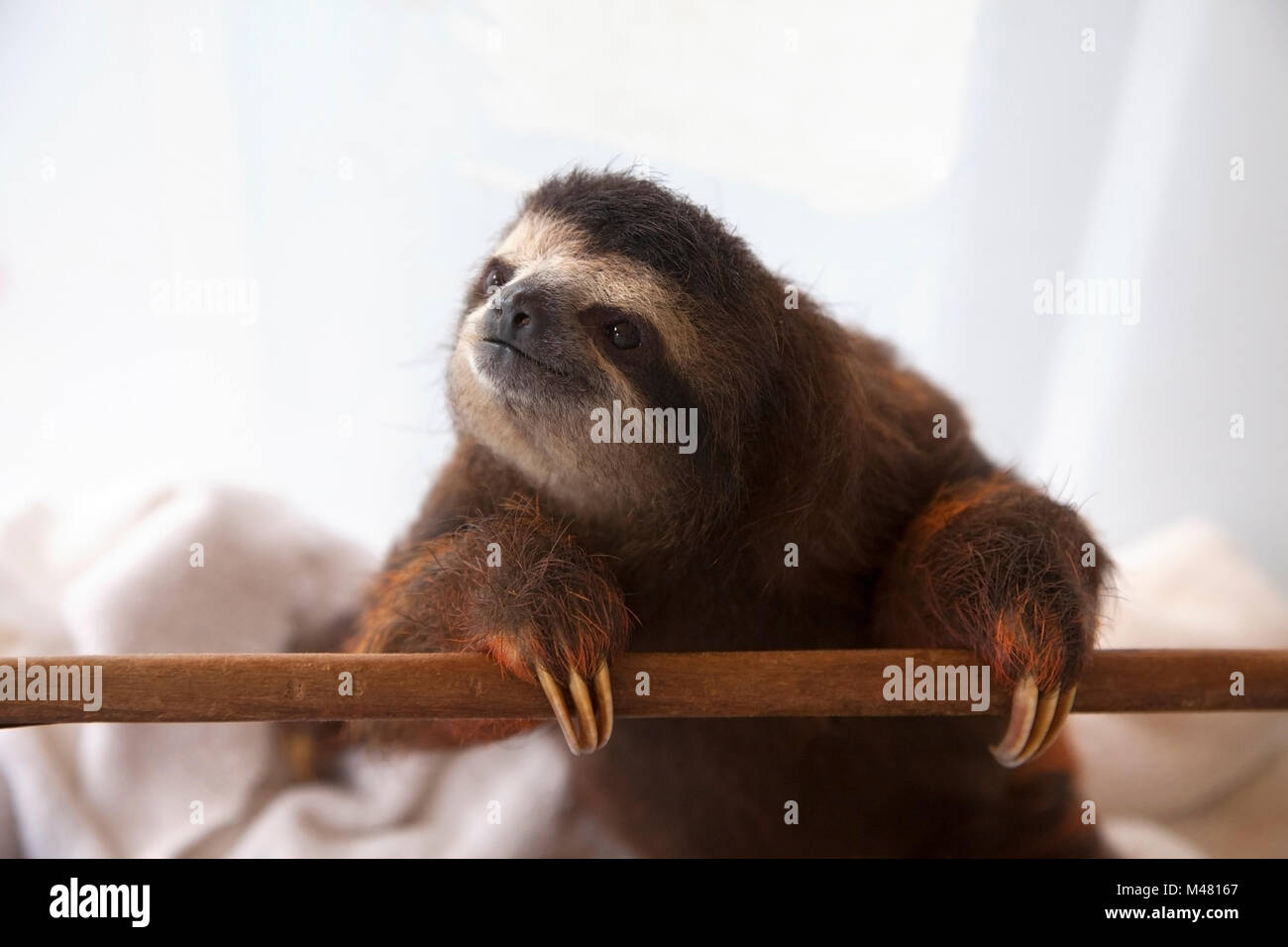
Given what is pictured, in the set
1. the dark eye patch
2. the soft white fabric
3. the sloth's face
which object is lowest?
the soft white fabric

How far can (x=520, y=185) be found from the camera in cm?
227

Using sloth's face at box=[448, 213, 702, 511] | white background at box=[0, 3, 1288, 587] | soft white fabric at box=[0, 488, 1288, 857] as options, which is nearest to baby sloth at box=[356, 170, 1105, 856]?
sloth's face at box=[448, 213, 702, 511]

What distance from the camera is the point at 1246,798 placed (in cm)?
236

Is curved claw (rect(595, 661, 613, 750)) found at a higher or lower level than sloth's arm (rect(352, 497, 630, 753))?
lower

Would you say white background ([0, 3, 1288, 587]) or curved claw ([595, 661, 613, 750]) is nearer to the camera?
curved claw ([595, 661, 613, 750])

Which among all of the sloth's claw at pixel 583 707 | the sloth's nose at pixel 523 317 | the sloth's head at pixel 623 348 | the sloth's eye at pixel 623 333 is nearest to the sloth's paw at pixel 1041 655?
the sloth's head at pixel 623 348

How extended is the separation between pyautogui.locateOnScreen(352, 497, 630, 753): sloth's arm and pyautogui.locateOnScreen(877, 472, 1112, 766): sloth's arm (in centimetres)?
54

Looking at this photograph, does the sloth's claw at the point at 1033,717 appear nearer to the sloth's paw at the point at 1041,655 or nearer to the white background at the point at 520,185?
the sloth's paw at the point at 1041,655

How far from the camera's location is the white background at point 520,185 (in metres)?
2.46

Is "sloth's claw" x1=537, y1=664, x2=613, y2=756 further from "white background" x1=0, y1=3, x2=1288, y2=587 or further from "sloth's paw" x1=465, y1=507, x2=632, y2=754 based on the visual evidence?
"white background" x1=0, y1=3, x2=1288, y2=587

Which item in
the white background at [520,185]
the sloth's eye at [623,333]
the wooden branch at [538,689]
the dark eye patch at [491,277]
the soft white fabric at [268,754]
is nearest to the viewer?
the wooden branch at [538,689]

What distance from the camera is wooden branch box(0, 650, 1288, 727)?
56.4 inches

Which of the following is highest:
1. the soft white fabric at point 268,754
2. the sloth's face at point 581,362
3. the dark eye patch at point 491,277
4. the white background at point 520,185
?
the white background at point 520,185
